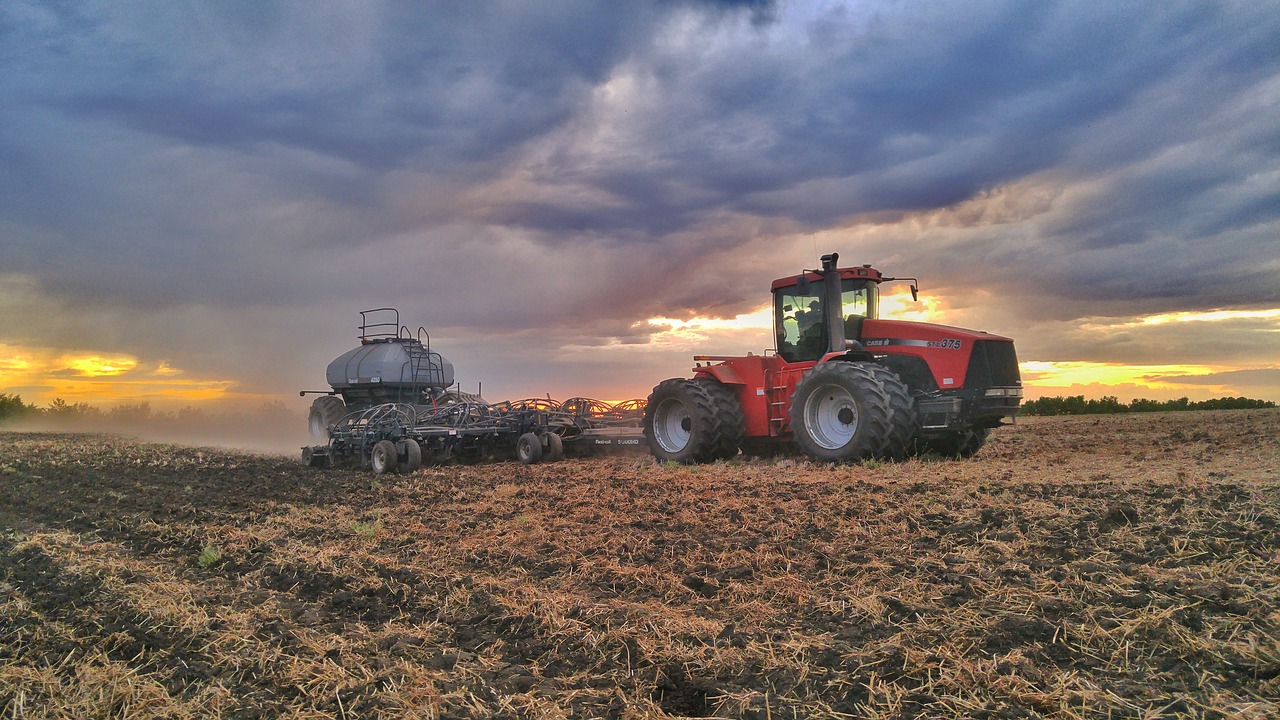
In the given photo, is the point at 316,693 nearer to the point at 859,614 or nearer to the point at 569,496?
the point at 859,614

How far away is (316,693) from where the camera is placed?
351cm

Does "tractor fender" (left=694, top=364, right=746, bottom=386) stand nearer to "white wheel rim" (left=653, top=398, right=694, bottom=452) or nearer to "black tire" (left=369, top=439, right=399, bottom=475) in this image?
"white wheel rim" (left=653, top=398, right=694, bottom=452)

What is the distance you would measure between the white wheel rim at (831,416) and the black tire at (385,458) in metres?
7.27

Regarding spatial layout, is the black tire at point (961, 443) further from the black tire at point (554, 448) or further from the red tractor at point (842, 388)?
the black tire at point (554, 448)

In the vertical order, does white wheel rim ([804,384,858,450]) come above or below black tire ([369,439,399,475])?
above

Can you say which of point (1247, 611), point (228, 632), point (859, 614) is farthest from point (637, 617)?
point (1247, 611)

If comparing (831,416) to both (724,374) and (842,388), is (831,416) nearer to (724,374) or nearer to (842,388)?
(842,388)

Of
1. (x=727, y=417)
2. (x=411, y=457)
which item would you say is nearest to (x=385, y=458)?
(x=411, y=457)

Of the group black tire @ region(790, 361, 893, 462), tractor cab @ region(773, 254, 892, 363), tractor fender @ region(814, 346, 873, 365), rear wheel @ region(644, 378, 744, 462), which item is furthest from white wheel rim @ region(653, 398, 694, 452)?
tractor fender @ region(814, 346, 873, 365)

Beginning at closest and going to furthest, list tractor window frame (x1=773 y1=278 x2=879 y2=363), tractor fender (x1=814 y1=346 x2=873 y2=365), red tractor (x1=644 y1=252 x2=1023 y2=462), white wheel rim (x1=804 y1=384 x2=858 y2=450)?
1. red tractor (x1=644 y1=252 x2=1023 y2=462)
2. white wheel rim (x1=804 y1=384 x2=858 y2=450)
3. tractor fender (x1=814 y1=346 x2=873 y2=365)
4. tractor window frame (x1=773 y1=278 x2=879 y2=363)

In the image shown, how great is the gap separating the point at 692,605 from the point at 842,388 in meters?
6.57

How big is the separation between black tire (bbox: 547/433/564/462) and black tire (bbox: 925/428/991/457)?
20.9ft

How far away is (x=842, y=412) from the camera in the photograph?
10.7 meters

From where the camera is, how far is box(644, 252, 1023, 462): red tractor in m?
10.1
